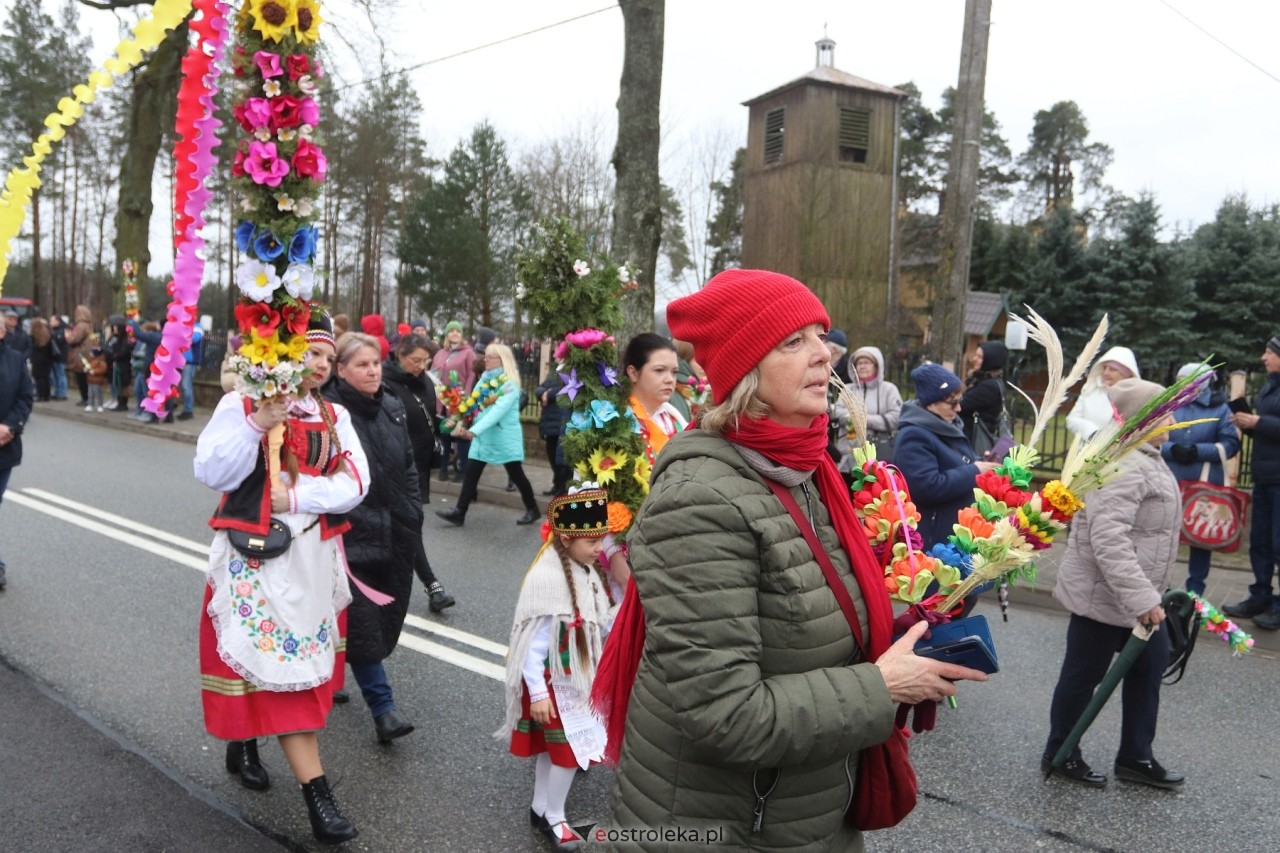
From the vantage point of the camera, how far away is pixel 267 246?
3.36 metres

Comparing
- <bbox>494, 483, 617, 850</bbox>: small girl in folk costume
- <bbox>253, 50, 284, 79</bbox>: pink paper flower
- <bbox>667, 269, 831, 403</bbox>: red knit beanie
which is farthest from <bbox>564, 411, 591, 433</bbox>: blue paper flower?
<bbox>667, 269, 831, 403</bbox>: red knit beanie

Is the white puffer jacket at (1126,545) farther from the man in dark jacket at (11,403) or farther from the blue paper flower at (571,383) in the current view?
the man in dark jacket at (11,403)

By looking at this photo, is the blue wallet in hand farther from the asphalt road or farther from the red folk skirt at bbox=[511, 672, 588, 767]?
the asphalt road

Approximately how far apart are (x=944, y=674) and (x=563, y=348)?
8.84 feet

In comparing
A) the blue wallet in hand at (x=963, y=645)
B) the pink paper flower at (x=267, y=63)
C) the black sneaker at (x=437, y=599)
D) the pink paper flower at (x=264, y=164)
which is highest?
the pink paper flower at (x=267, y=63)

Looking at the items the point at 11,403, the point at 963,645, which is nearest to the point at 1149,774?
the point at 963,645

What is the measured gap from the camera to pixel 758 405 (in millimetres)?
1815

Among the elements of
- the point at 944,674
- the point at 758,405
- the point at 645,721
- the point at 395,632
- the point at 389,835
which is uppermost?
the point at 758,405

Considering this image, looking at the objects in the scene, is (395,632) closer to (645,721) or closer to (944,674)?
A: (645,721)

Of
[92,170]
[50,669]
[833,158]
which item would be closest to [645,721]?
[50,669]

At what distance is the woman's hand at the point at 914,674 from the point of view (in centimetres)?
174

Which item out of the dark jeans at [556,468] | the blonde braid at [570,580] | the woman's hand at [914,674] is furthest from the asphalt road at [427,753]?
the dark jeans at [556,468]

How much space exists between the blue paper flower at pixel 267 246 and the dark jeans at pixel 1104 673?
3.60 m

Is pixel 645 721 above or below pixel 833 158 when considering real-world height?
below
